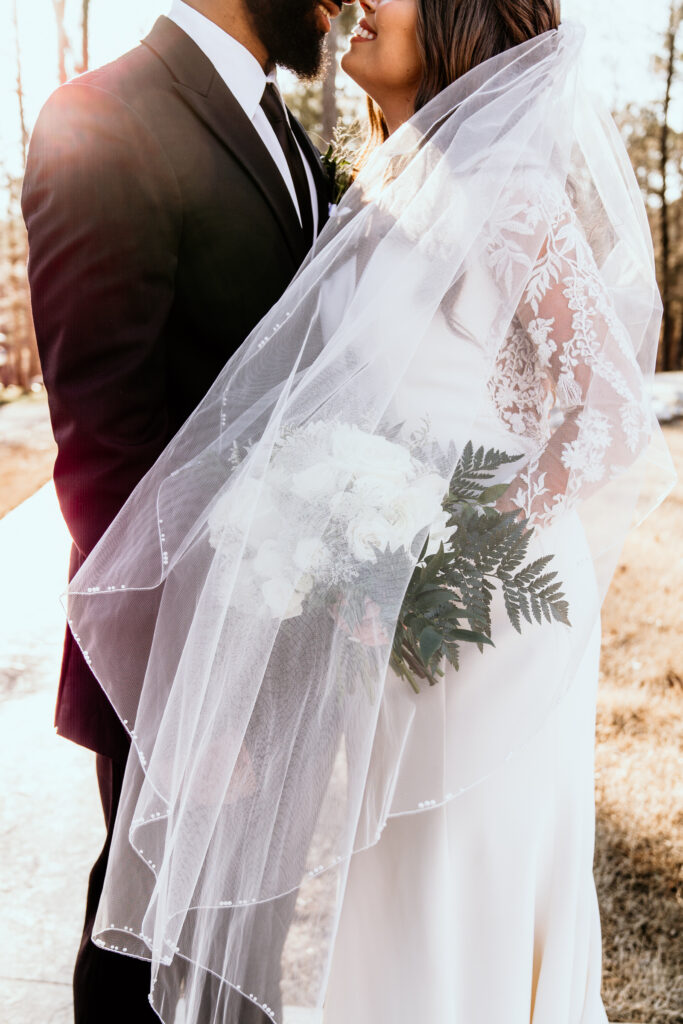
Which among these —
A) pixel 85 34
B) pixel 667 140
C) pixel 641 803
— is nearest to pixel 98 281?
pixel 641 803

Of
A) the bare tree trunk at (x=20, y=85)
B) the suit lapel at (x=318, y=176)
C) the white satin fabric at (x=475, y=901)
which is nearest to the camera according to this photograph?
the white satin fabric at (x=475, y=901)

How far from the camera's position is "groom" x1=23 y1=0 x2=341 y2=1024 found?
5.47 ft

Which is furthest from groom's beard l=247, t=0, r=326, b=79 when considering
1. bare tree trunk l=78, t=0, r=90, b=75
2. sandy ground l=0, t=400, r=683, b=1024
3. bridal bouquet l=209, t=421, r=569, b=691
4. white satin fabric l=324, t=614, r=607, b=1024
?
bare tree trunk l=78, t=0, r=90, b=75

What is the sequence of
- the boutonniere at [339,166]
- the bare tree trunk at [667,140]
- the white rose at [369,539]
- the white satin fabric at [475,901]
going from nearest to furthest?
the white rose at [369,539]
the white satin fabric at [475,901]
the boutonniere at [339,166]
the bare tree trunk at [667,140]

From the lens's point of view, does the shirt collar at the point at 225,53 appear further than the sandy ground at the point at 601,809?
No

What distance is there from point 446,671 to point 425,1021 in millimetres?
722

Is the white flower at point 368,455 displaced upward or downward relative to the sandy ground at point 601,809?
upward

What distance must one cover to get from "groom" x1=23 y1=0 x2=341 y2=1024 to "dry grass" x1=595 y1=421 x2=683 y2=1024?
1449 millimetres

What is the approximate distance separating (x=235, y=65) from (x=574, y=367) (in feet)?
3.47

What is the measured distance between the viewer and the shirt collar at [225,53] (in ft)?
6.53

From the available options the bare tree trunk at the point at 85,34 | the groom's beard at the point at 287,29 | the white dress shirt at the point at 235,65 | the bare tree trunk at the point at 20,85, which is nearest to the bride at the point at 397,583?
the groom's beard at the point at 287,29

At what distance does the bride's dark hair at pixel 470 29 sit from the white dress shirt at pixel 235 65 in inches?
15.5

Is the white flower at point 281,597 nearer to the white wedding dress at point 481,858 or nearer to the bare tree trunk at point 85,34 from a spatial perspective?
the white wedding dress at point 481,858

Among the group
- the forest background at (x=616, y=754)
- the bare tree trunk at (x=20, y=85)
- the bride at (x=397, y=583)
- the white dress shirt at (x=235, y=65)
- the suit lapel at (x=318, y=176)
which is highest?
the bare tree trunk at (x=20, y=85)
